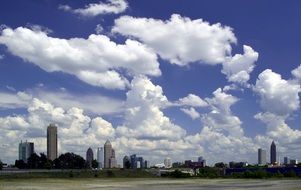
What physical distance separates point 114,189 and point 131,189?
2674 mm

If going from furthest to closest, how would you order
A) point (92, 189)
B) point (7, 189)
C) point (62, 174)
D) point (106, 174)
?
point (106, 174) < point (62, 174) < point (92, 189) < point (7, 189)

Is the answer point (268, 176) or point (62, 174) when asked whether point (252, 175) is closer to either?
point (268, 176)

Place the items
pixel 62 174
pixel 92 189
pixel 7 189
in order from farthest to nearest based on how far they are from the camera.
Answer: pixel 62 174 < pixel 92 189 < pixel 7 189

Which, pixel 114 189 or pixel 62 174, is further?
pixel 62 174

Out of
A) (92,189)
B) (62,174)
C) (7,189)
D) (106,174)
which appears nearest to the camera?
(7,189)

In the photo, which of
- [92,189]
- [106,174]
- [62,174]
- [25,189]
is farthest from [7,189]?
[106,174]

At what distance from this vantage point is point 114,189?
82.5 m

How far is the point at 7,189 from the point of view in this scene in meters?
72.6

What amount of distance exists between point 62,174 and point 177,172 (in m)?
45.8

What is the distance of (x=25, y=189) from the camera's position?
74.4 metres

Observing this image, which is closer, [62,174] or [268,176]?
[62,174]

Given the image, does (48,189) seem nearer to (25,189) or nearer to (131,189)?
(25,189)

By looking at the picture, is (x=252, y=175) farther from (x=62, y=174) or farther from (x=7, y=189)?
(x=7, y=189)

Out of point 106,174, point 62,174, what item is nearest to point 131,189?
point 62,174
